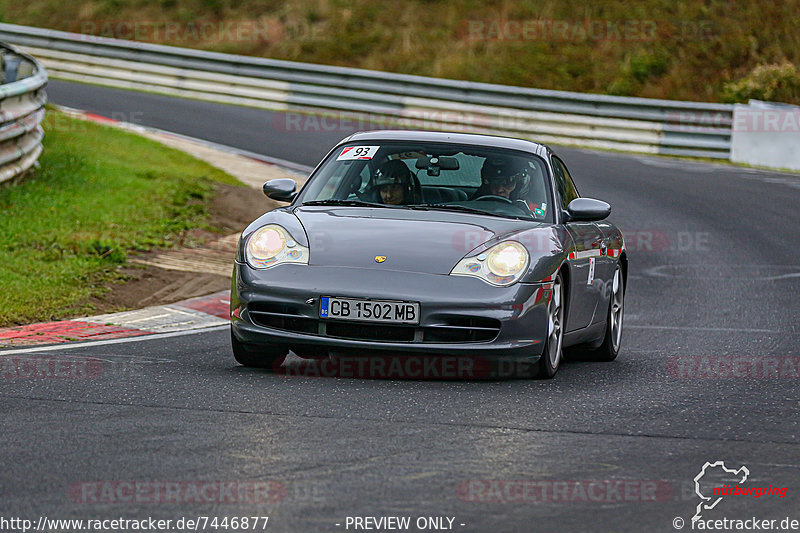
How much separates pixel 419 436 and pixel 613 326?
12.3 feet

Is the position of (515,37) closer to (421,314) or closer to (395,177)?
(395,177)

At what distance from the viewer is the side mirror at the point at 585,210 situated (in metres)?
8.22

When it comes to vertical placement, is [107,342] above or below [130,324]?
above

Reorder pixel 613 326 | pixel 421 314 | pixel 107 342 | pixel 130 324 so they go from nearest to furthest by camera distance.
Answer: pixel 421 314 < pixel 107 342 < pixel 613 326 < pixel 130 324

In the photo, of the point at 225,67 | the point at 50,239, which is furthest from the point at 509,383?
the point at 225,67

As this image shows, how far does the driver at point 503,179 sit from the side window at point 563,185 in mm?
310

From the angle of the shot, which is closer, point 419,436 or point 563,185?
point 419,436

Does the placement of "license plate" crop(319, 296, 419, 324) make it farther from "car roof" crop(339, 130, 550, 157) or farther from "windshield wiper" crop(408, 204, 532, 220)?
"car roof" crop(339, 130, 550, 157)

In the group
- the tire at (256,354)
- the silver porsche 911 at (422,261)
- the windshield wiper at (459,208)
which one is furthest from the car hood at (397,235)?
the tire at (256,354)

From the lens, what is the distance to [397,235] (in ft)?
24.8

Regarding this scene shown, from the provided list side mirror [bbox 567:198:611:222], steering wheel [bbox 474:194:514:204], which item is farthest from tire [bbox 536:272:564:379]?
steering wheel [bbox 474:194:514:204]

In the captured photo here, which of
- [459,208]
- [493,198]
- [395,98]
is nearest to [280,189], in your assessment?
[459,208]

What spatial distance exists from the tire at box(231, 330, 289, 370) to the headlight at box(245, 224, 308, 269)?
47 centimetres

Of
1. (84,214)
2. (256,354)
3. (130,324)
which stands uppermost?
(256,354)
